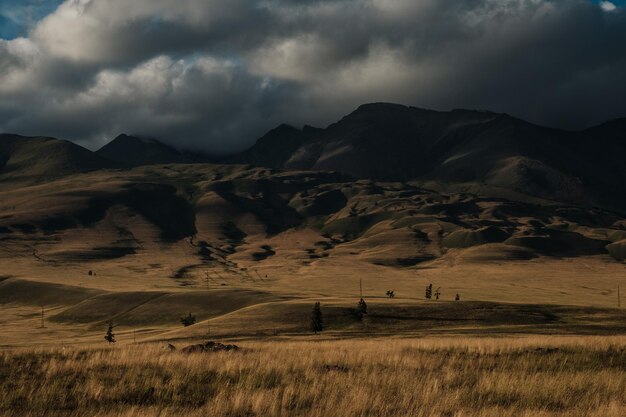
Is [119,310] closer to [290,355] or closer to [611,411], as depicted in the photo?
[290,355]

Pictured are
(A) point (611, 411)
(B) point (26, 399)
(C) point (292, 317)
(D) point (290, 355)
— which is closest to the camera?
(A) point (611, 411)

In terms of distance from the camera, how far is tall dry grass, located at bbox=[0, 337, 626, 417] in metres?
12.8

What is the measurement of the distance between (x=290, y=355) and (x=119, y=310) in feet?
526

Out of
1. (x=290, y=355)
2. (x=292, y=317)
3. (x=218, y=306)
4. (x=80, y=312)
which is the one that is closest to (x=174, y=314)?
(x=218, y=306)

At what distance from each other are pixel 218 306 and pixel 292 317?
56.1 m

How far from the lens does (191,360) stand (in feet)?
60.4

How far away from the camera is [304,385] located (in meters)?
15.2

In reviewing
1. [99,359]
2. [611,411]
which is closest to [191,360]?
[99,359]

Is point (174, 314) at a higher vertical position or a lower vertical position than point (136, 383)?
lower

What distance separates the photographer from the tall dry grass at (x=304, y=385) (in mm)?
12758

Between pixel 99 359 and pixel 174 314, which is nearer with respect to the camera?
pixel 99 359

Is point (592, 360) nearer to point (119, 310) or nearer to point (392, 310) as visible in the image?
point (392, 310)

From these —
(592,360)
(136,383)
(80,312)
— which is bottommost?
(80,312)

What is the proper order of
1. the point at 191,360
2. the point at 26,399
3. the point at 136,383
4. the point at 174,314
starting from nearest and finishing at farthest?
1. the point at 26,399
2. the point at 136,383
3. the point at 191,360
4. the point at 174,314
